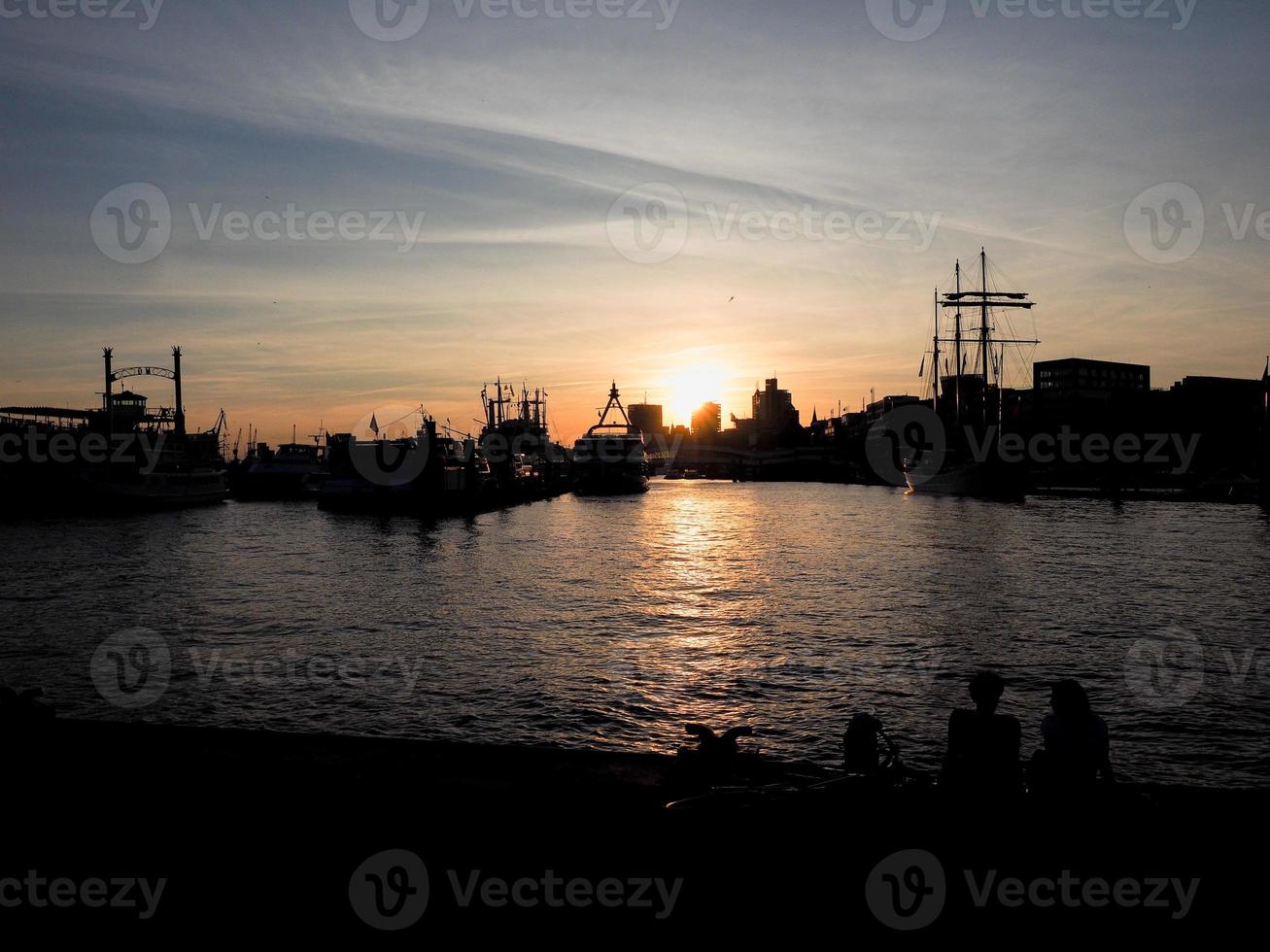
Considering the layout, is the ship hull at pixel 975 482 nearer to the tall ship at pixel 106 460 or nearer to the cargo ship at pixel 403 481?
the cargo ship at pixel 403 481

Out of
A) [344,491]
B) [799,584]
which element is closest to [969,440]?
[344,491]

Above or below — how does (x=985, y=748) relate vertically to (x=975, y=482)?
above

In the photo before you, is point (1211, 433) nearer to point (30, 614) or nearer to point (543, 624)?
point (543, 624)

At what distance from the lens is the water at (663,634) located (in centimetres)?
1695

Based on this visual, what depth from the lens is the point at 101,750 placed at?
33.2 ft

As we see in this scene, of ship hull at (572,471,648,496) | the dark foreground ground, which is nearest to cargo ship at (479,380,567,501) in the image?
ship hull at (572,471,648,496)

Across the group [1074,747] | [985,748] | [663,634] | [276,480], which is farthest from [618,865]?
[276,480]

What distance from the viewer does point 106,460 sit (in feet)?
291

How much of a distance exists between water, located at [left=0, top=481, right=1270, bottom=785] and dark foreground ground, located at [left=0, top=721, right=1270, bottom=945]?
740 centimetres

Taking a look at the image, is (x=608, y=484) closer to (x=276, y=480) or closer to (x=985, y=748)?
(x=276, y=480)

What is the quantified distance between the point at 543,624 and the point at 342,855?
65.1 feet

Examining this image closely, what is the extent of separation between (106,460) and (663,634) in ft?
280

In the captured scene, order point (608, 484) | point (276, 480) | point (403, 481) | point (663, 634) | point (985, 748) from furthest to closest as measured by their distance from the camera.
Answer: point (608, 484) → point (276, 480) → point (403, 481) → point (663, 634) → point (985, 748)

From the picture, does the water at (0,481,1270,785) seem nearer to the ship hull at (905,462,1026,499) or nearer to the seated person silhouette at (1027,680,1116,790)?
the seated person silhouette at (1027,680,1116,790)
